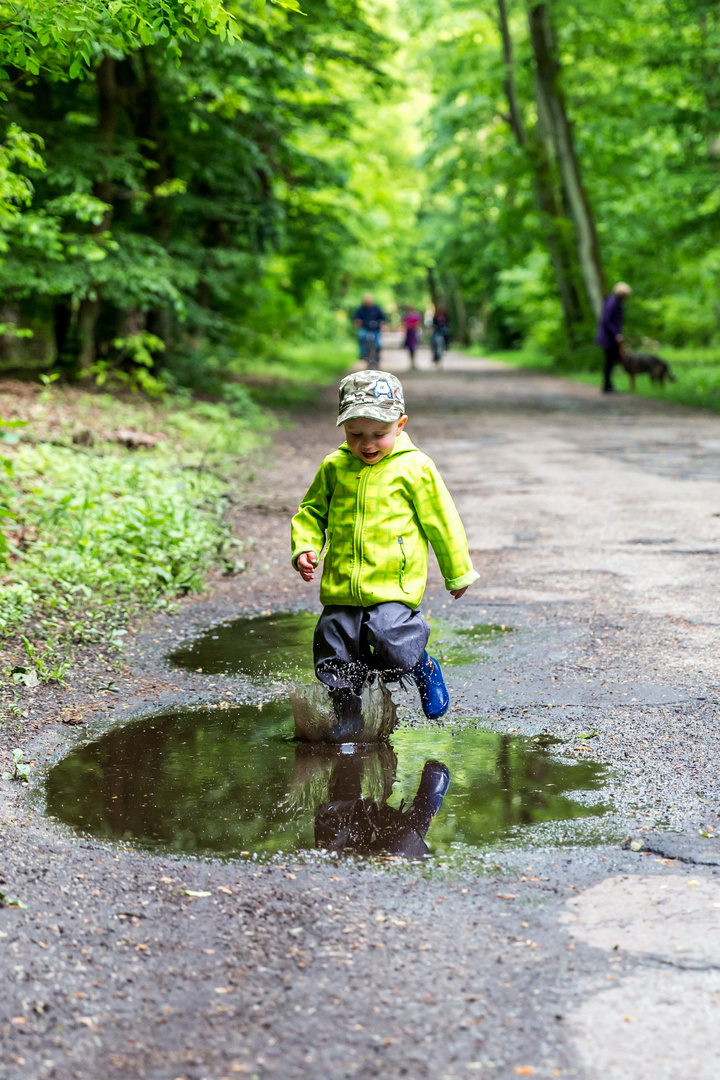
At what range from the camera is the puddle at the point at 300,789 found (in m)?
3.77

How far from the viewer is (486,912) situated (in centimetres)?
318

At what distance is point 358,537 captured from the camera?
179 inches

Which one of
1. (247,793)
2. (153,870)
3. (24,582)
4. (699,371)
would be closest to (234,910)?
(153,870)

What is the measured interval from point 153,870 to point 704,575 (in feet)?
16.0

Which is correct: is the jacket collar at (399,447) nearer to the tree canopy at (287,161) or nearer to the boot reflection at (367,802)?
the boot reflection at (367,802)

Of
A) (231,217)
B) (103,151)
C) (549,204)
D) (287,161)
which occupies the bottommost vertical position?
(231,217)

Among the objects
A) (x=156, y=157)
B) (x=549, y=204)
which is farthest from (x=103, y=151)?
(x=549, y=204)

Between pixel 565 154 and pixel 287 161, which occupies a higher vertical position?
pixel 565 154

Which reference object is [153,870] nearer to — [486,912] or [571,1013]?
[486,912]

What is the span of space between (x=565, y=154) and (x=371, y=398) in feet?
83.7

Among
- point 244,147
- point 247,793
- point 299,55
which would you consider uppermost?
point 299,55

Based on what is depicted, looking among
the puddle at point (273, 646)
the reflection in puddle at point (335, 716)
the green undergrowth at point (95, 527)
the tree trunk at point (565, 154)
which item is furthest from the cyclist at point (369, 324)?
the reflection in puddle at point (335, 716)

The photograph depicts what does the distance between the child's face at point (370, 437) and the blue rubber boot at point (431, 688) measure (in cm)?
86

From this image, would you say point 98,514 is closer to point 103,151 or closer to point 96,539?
point 96,539
